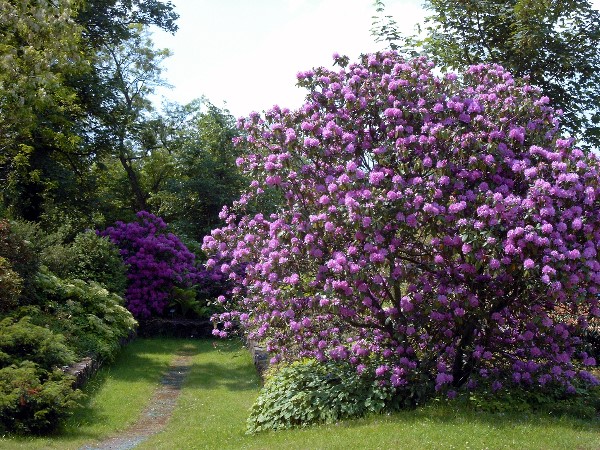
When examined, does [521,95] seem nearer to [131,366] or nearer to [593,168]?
[593,168]

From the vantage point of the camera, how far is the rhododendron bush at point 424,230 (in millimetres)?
8711

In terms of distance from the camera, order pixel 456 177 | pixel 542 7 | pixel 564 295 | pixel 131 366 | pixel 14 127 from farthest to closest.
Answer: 1. pixel 14 127
2. pixel 131 366
3. pixel 542 7
4. pixel 456 177
5. pixel 564 295

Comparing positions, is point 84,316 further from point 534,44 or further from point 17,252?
point 534,44

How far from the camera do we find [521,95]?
9.84 m

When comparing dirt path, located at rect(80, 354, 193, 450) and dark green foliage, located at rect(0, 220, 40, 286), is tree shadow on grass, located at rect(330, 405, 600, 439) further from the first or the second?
dark green foliage, located at rect(0, 220, 40, 286)

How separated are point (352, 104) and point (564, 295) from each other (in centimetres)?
379

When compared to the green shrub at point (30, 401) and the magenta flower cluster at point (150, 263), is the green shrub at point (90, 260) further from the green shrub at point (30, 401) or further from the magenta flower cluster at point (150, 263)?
the green shrub at point (30, 401)

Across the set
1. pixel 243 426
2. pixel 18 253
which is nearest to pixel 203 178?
pixel 18 253

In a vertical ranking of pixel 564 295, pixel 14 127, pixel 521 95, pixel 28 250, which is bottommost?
pixel 564 295

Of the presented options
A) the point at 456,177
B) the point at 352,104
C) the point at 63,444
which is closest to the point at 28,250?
the point at 63,444

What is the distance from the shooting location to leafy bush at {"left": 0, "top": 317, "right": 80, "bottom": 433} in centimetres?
964

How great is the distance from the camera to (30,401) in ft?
31.9

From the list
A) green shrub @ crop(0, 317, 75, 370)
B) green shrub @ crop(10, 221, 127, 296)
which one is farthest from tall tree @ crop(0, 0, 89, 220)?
green shrub @ crop(0, 317, 75, 370)

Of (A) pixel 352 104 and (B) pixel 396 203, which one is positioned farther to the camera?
(A) pixel 352 104
